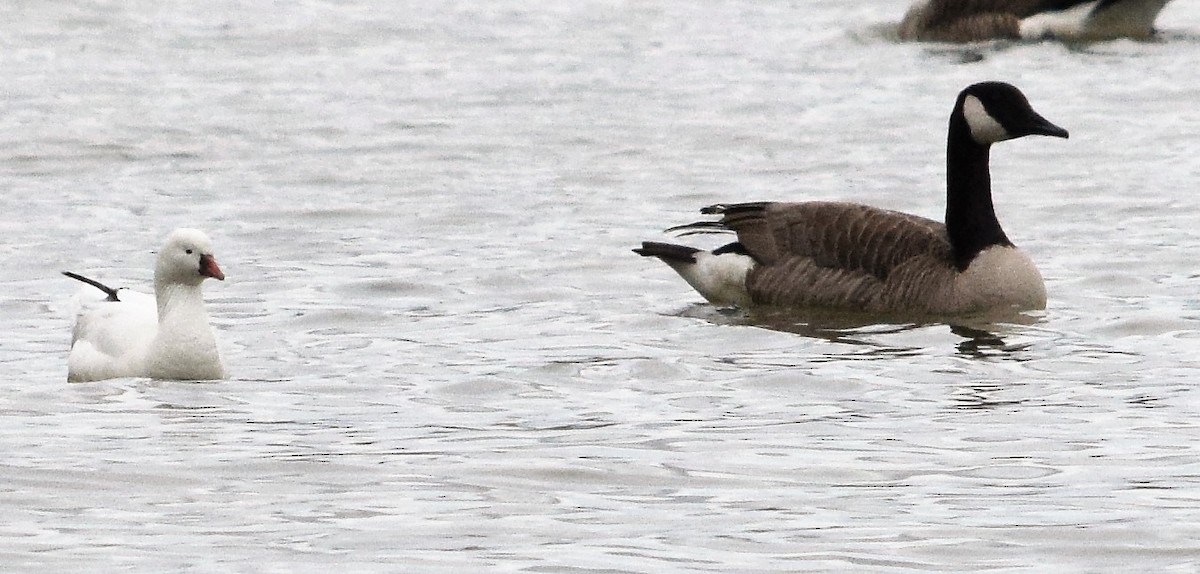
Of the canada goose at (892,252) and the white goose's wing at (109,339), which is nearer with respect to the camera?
the white goose's wing at (109,339)

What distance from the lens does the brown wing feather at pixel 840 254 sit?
1259 centimetres

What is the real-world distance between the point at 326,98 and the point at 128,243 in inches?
273

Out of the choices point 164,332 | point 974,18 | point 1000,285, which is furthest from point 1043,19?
point 164,332

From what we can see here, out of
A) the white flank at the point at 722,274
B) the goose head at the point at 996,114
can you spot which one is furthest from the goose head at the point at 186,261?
the goose head at the point at 996,114

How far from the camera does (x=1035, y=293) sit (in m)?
12.3

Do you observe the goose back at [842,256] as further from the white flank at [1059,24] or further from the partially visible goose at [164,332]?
the white flank at [1059,24]

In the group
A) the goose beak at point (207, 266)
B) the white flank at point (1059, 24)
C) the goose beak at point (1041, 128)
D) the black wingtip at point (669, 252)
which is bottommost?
the black wingtip at point (669, 252)

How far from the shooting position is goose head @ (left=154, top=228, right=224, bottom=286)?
10922 mm

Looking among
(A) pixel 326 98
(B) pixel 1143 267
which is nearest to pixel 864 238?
(B) pixel 1143 267

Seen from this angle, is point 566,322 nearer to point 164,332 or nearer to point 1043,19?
point 164,332

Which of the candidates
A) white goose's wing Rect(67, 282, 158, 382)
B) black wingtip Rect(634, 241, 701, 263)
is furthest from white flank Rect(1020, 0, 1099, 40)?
white goose's wing Rect(67, 282, 158, 382)

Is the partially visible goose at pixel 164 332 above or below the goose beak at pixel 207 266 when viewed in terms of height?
below

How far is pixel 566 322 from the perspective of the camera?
12383 millimetres

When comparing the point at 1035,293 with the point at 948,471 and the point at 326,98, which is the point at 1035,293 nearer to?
the point at 948,471
